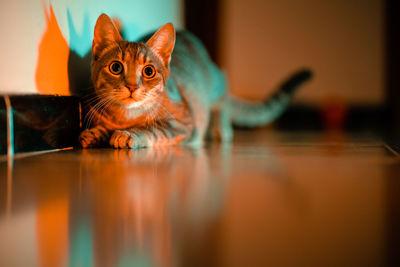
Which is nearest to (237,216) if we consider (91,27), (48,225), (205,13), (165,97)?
(48,225)

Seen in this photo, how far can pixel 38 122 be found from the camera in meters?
1.37

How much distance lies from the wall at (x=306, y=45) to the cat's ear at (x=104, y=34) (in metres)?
2.43

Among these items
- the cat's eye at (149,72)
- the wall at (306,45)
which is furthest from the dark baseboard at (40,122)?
the wall at (306,45)

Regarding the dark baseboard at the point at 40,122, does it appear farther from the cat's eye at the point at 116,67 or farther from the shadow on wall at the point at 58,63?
the cat's eye at the point at 116,67

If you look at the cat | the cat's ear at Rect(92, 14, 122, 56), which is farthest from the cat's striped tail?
the cat's ear at Rect(92, 14, 122, 56)

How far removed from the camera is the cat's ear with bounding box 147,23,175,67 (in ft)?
5.53

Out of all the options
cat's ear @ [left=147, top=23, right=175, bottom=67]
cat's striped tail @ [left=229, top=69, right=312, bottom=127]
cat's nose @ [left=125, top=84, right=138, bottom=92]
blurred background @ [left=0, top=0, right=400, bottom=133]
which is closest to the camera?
cat's nose @ [left=125, top=84, right=138, bottom=92]

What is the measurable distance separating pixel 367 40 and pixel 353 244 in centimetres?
409

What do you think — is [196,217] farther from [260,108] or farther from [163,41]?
[260,108]

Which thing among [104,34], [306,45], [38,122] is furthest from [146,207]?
[306,45]

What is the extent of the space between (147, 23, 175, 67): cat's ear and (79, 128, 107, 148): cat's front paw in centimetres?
41

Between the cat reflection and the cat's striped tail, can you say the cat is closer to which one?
the cat reflection

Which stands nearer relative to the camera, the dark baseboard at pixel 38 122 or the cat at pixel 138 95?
the dark baseboard at pixel 38 122

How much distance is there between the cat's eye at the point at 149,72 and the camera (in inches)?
64.4
